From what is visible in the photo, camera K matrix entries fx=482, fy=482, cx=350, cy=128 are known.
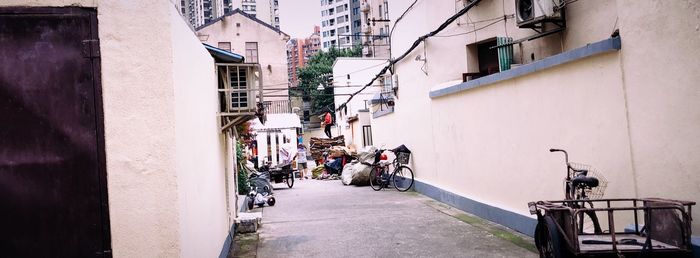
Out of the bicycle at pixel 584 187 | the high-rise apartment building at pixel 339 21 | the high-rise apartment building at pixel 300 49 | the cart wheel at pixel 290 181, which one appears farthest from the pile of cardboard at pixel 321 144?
the high-rise apartment building at pixel 300 49

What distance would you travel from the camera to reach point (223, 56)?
7086 mm

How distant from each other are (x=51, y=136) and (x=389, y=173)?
45.2ft

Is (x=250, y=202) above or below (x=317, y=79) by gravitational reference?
below

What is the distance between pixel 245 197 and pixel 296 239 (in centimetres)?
398

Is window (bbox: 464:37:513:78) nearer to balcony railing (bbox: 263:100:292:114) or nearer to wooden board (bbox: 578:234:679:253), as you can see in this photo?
wooden board (bbox: 578:234:679:253)

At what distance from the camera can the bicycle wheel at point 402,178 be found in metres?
14.7

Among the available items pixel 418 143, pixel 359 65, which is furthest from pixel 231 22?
pixel 418 143

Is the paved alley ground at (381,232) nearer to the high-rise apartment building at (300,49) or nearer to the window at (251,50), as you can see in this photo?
the window at (251,50)

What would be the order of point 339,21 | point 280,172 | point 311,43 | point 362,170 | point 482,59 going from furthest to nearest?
point 311,43, point 339,21, point 280,172, point 362,170, point 482,59

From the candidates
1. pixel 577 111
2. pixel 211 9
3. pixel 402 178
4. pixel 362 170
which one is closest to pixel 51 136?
pixel 577 111

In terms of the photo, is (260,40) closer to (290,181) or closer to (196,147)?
(290,181)

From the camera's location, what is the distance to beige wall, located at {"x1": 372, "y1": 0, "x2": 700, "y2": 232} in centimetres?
446

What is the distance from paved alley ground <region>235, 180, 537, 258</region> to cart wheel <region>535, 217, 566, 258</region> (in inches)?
60.8

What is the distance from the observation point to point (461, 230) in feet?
26.7
